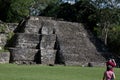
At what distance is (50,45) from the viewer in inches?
1448

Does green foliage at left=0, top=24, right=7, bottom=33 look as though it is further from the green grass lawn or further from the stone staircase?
the green grass lawn

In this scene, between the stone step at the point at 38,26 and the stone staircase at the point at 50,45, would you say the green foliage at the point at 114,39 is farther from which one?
the stone step at the point at 38,26

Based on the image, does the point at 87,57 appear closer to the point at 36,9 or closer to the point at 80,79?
the point at 80,79

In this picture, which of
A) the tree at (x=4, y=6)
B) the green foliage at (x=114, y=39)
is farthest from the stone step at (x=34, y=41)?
the green foliage at (x=114, y=39)

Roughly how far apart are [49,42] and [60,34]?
2099 millimetres

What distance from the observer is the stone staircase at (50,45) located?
3531cm

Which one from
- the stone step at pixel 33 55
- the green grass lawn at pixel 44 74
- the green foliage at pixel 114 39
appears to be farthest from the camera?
the green foliage at pixel 114 39

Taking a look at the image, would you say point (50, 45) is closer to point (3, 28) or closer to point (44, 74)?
point (3, 28)

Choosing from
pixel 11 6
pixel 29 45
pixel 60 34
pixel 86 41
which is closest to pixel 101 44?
pixel 86 41

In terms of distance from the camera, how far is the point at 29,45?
36.5 meters

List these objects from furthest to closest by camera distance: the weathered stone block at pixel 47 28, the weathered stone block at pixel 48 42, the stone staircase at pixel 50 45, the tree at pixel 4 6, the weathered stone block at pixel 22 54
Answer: the tree at pixel 4 6
the weathered stone block at pixel 47 28
the weathered stone block at pixel 48 42
the stone staircase at pixel 50 45
the weathered stone block at pixel 22 54

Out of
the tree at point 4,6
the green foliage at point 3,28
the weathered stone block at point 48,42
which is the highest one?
the tree at point 4,6

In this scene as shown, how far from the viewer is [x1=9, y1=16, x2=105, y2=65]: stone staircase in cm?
3531

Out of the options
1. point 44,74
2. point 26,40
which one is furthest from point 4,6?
point 44,74
